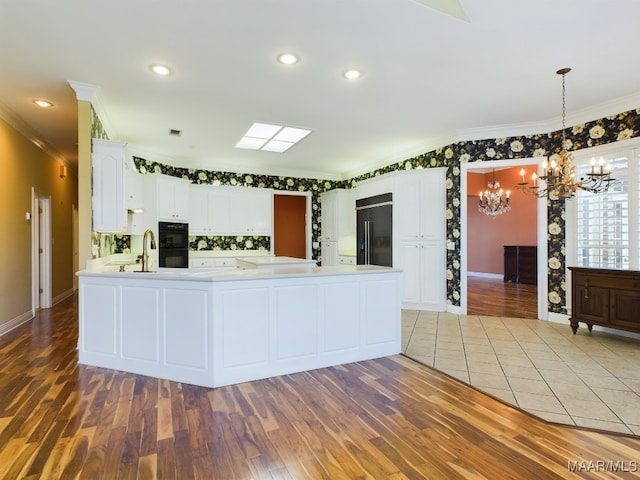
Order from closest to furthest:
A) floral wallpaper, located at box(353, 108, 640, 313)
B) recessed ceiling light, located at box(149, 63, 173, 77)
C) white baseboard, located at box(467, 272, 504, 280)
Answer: recessed ceiling light, located at box(149, 63, 173, 77), floral wallpaper, located at box(353, 108, 640, 313), white baseboard, located at box(467, 272, 504, 280)

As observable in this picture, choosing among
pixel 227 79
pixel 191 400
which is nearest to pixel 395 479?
pixel 191 400

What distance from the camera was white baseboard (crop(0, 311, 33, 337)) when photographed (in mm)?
4302

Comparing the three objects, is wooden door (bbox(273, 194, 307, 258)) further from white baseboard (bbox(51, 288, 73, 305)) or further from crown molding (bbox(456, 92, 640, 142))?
crown molding (bbox(456, 92, 640, 142))

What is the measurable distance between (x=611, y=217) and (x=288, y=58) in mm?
4149

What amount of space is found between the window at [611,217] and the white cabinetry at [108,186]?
5478 mm

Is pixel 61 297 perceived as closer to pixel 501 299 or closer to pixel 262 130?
pixel 262 130

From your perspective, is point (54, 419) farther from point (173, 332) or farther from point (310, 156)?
point (310, 156)

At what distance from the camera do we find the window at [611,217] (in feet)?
13.0

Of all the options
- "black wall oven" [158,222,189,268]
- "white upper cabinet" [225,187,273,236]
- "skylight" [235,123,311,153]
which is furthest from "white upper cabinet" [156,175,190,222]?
"skylight" [235,123,311,153]

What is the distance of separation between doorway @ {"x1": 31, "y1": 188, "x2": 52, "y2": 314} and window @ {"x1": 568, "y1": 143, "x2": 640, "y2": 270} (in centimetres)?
762

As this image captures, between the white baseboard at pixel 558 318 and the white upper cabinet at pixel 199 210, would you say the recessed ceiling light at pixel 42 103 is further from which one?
the white baseboard at pixel 558 318

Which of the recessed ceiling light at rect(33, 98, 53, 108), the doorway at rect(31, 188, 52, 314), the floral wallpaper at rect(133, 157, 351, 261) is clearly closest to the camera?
the recessed ceiling light at rect(33, 98, 53, 108)

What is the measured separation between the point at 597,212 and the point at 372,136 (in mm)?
3091

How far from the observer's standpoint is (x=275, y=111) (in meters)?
4.27
